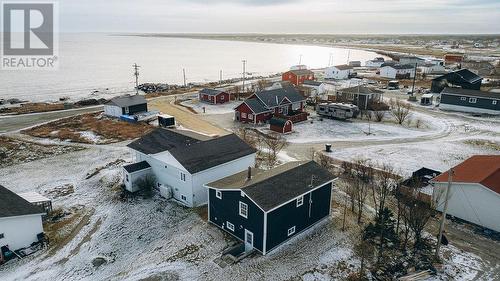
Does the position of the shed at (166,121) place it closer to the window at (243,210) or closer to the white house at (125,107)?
the white house at (125,107)

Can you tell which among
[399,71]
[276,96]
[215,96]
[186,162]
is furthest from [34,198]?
[399,71]

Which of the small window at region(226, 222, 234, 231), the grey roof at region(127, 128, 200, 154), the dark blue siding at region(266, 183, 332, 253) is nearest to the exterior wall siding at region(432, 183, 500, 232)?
the dark blue siding at region(266, 183, 332, 253)

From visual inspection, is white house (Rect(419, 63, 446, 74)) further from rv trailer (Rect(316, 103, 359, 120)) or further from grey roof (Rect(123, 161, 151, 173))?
grey roof (Rect(123, 161, 151, 173))

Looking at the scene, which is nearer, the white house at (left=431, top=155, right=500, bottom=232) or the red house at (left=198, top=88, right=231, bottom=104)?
the white house at (left=431, top=155, right=500, bottom=232)

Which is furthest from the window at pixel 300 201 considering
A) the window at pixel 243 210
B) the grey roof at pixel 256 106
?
the grey roof at pixel 256 106

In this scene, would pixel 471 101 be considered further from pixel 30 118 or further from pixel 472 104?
pixel 30 118
